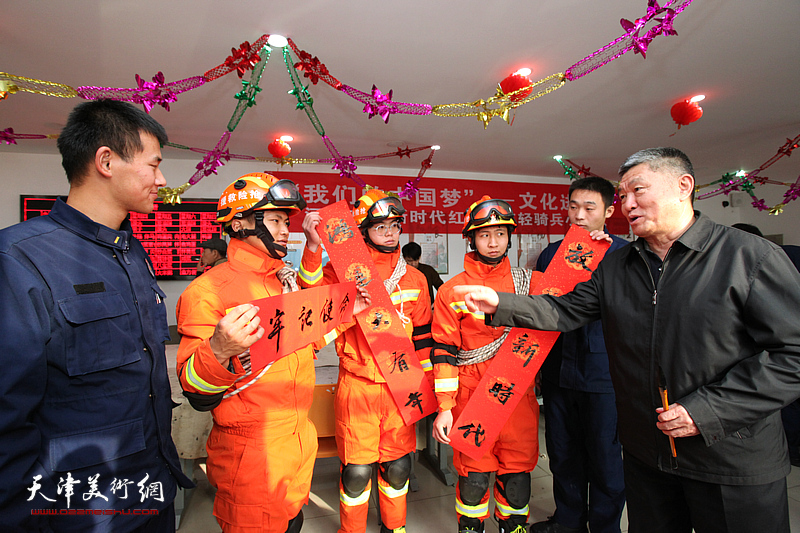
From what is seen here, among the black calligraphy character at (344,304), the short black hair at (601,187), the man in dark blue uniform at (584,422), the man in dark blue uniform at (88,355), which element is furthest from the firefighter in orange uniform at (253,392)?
the short black hair at (601,187)

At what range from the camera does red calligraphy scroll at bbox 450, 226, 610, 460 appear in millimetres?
2123

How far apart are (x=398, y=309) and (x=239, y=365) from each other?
135cm

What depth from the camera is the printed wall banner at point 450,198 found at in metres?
5.85

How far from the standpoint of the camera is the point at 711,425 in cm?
121

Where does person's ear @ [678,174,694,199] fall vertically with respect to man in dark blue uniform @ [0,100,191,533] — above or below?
above

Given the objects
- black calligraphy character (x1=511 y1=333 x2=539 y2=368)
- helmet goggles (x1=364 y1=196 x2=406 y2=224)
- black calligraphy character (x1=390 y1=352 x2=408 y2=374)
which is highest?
helmet goggles (x1=364 y1=196 x2=406 y2=224)

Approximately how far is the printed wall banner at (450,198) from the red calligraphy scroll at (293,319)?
413 centimetres

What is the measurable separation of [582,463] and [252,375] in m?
2.09

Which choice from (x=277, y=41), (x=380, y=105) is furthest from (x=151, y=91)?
(x=380, y=105)

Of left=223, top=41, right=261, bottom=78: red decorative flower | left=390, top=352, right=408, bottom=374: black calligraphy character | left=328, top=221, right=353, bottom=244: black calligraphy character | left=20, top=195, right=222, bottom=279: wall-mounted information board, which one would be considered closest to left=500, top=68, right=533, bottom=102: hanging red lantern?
left=328, top=221, right=353, bottom=244: black calligraphy character

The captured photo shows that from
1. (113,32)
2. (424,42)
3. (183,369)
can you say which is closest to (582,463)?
(183,369)

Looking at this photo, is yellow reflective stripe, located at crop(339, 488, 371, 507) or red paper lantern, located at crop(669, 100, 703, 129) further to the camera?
red paper lantern, located at crop(669, 100, 703, 129)

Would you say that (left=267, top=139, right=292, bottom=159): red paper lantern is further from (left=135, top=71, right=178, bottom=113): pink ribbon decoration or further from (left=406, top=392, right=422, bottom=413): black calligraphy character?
(left=406, top=392, right=422, bottom=413): black calligraphy character

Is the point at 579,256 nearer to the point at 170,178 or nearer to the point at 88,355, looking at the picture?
the point at 88,355
